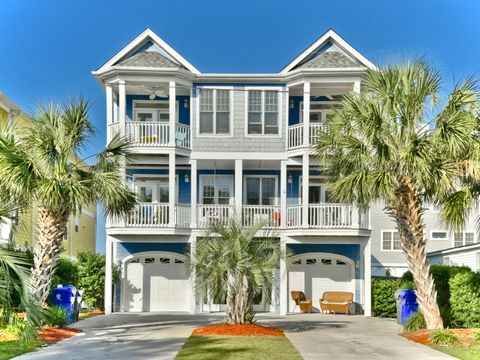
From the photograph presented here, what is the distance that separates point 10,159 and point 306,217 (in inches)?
461

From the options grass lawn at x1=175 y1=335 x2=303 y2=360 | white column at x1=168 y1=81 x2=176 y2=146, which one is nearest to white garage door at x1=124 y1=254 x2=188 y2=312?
white column at x1=168 y1=81 x2=176 y2=146

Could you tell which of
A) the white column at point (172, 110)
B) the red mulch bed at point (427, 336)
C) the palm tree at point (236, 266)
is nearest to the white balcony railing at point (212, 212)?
the white column at point (172, 110)

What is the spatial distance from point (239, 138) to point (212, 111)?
60.8 inches

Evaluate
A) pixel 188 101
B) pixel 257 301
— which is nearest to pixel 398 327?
pixel 257 301

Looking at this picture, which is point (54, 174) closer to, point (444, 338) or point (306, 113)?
point (444, 338)

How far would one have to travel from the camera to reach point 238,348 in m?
13.1

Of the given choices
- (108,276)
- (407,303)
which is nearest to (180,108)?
(108,276)

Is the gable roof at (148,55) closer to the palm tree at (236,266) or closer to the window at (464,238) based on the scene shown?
the palm tree at (236,266)

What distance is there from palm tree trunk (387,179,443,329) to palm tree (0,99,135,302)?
7.74 meters

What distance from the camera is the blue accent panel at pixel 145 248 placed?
2514 cm

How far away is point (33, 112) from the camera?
54.9 feet

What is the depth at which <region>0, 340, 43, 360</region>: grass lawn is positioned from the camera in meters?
12.0

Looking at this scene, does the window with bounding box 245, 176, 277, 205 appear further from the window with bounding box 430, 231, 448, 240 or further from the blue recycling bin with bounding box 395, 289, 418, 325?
the window with bounding box 430, 231, 448, 240

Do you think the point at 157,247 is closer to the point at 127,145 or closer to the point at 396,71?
the point at 127,145
